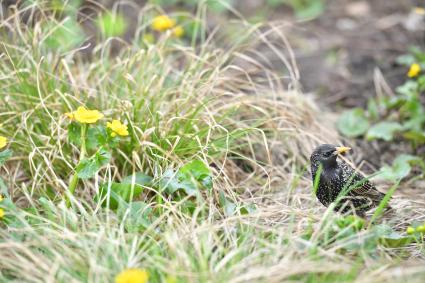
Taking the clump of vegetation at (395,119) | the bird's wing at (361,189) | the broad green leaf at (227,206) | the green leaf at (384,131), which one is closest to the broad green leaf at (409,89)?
the clump of vegetation at (395,119)

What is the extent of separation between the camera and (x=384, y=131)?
15.4 feet

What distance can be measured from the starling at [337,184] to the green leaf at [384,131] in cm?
115

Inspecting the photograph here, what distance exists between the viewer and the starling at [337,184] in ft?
11.3

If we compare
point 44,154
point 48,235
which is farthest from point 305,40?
point 48,235

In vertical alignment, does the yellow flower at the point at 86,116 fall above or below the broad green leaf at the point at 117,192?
above

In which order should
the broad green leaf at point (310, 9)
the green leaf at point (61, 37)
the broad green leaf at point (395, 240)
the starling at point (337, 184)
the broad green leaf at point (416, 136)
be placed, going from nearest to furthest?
the broad green leaf at point (395, 240), the starling at point (337, 184), the green leaf at point (61, 37), the broad green leaf at point (416, 136), the broad green leaf at point (310, 9)

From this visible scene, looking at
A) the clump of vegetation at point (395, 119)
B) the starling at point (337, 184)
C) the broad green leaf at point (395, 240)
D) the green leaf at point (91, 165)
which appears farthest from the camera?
the clump of vegetation at point (395, 119)

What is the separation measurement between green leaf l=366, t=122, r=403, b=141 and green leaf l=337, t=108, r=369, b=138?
9cm

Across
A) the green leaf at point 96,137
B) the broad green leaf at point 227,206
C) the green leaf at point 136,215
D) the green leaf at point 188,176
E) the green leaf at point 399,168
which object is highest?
the green leaf at point 96,137

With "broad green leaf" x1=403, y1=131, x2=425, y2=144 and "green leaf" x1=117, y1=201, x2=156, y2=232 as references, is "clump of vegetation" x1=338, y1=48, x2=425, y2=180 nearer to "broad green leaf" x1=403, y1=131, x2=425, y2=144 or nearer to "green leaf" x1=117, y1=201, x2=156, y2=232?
"broad green leaf" x1=403, y1=131, x2=425, y2=144

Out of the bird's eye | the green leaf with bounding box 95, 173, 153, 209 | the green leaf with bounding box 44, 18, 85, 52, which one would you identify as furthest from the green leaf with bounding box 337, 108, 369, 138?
the green leaf with bounding box 44, 18, 85, 52

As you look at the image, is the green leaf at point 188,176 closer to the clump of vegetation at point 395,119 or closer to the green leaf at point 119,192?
the green leaf at point 119,192

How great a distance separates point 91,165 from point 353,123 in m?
2.26

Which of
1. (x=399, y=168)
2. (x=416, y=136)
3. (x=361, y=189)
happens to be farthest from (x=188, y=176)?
(x=416, y=136)
